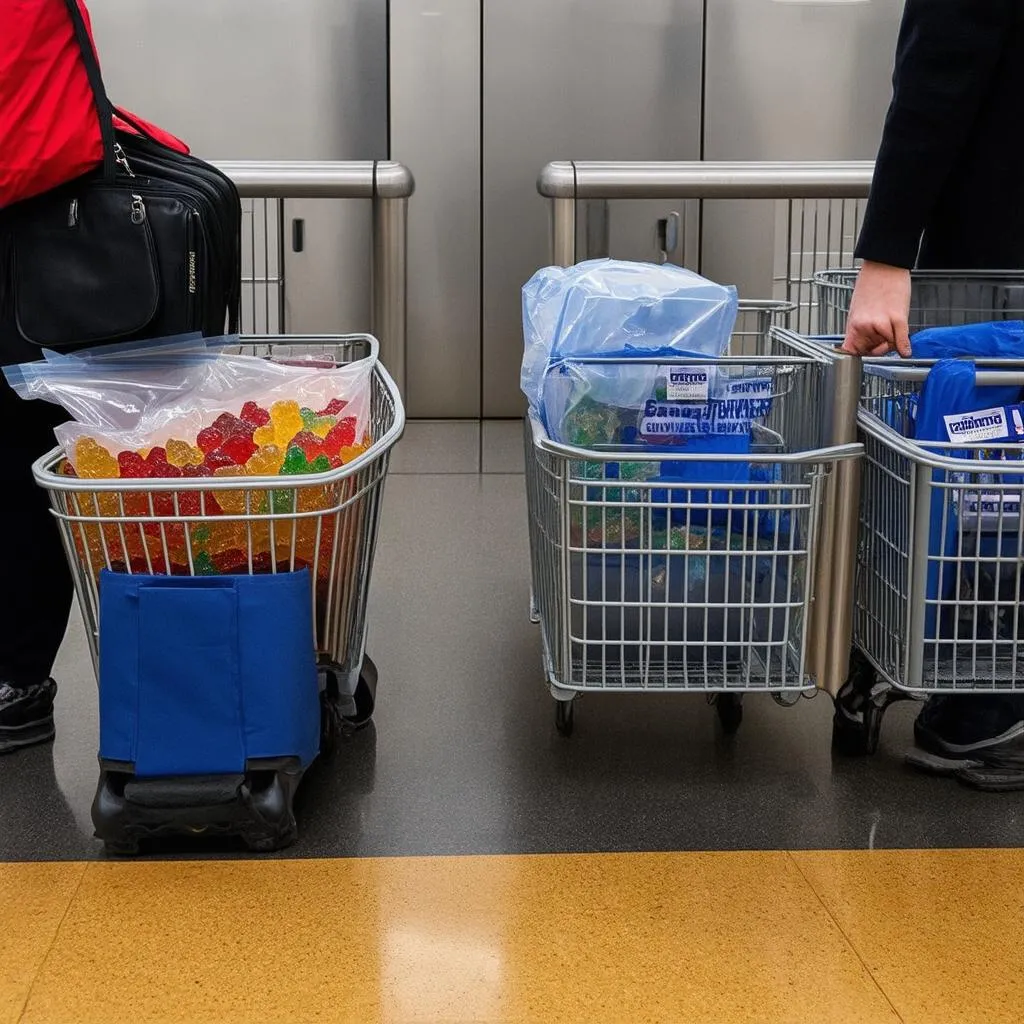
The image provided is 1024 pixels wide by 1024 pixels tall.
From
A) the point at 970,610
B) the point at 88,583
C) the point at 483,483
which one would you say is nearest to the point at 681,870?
the point at 970,610

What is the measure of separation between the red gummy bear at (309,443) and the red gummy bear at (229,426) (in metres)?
0.08

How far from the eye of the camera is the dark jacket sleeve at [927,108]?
2.08 meters

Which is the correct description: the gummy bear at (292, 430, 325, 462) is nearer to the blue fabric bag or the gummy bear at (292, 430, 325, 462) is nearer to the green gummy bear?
the green gummy bear

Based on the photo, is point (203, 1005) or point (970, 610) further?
point (970, 610)

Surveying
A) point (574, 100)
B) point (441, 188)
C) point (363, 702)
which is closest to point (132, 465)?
point (363, 702)

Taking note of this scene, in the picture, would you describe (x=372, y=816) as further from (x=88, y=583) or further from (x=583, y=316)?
(x=583, y=316)

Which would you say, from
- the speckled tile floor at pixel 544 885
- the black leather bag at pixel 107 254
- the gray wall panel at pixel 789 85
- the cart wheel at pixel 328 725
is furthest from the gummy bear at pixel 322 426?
the gray wall panel at pixel 789 85

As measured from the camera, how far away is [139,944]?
1.71m

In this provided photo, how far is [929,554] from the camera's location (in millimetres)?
1943

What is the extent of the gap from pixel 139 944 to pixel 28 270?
1.01 m

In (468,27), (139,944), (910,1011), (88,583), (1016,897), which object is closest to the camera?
(910,1011)

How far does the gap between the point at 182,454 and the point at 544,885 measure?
0.82 metres

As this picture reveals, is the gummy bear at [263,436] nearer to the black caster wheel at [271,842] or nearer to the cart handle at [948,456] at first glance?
the black caster wheel at [271,842]

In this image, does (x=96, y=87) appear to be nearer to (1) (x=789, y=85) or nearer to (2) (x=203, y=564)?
(2) (x=203, y=564)
